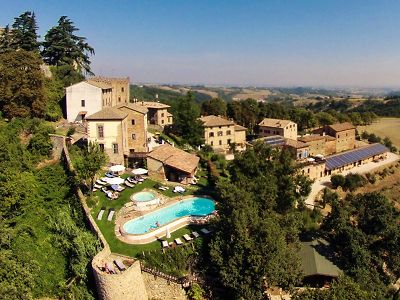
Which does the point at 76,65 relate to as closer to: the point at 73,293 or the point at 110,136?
the point at 110,136

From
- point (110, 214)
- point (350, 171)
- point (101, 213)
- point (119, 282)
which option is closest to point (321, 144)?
point (350, 171)

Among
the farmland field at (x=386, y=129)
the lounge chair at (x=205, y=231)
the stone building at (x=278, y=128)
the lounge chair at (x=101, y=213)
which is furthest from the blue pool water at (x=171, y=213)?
the farmland field at (x=386, y=129)

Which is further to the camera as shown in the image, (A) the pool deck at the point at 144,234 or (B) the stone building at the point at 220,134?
(B) the stone building at the point at 220,134

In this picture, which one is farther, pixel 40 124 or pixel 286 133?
pixel 286 133

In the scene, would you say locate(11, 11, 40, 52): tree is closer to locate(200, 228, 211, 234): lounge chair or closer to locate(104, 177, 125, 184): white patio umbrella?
locate(104, 177, 125, 184): white patio umbrella

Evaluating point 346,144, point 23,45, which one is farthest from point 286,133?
point 23,45

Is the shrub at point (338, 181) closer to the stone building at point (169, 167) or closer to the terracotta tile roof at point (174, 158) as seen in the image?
the terracotta tile roof at point (174, 158)

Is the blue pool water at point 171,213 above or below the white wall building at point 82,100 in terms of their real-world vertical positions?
below

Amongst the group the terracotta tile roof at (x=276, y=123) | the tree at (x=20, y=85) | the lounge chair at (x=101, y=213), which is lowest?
the lounge chair at (x=101, y=213)
